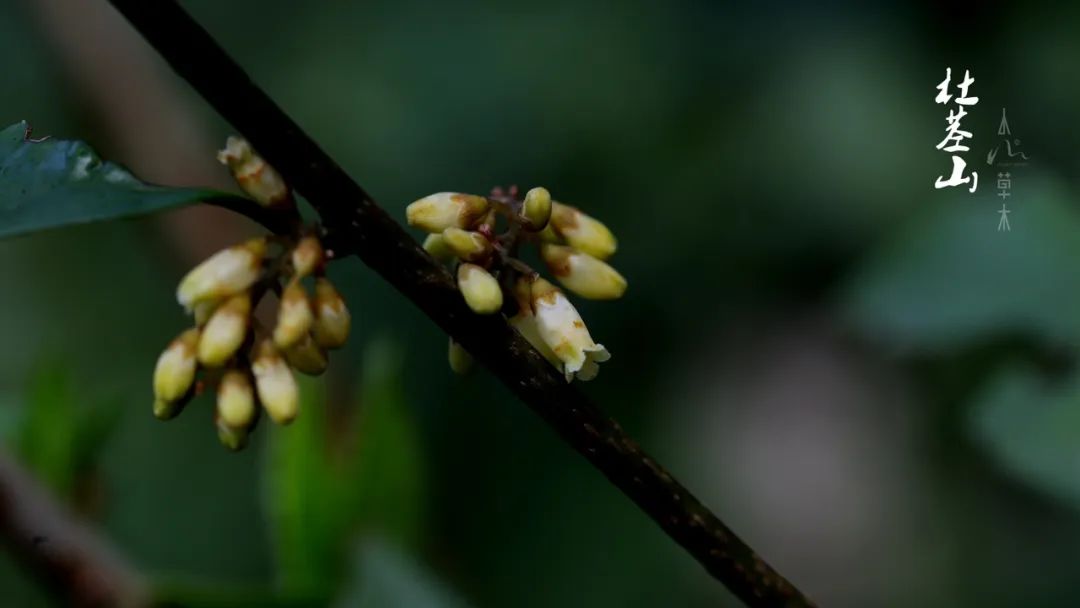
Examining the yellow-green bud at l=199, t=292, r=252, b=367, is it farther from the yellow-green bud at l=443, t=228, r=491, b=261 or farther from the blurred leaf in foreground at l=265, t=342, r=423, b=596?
the blurred leaf in foreground at l=265, t=342, r=423, b=596

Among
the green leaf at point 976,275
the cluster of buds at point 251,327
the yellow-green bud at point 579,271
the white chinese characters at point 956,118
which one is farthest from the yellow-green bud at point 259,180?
the white chinese characters at point 956,118

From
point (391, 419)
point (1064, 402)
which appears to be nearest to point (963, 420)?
point (1064, 402)

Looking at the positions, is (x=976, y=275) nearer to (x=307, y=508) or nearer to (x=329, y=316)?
(x=307, y=508)

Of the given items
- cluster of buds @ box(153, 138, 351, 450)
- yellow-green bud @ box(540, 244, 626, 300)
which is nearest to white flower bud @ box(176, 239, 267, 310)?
cluster of buds @ box(153, 138, 351, 450)

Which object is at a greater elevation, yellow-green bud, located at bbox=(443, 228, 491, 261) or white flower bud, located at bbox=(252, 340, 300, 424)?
yellow-green bud, located at bbox=(443, 228, 491, 261)

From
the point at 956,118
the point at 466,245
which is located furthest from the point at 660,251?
the point at 466,245

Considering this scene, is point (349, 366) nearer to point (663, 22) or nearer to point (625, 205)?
point (625, 205)
